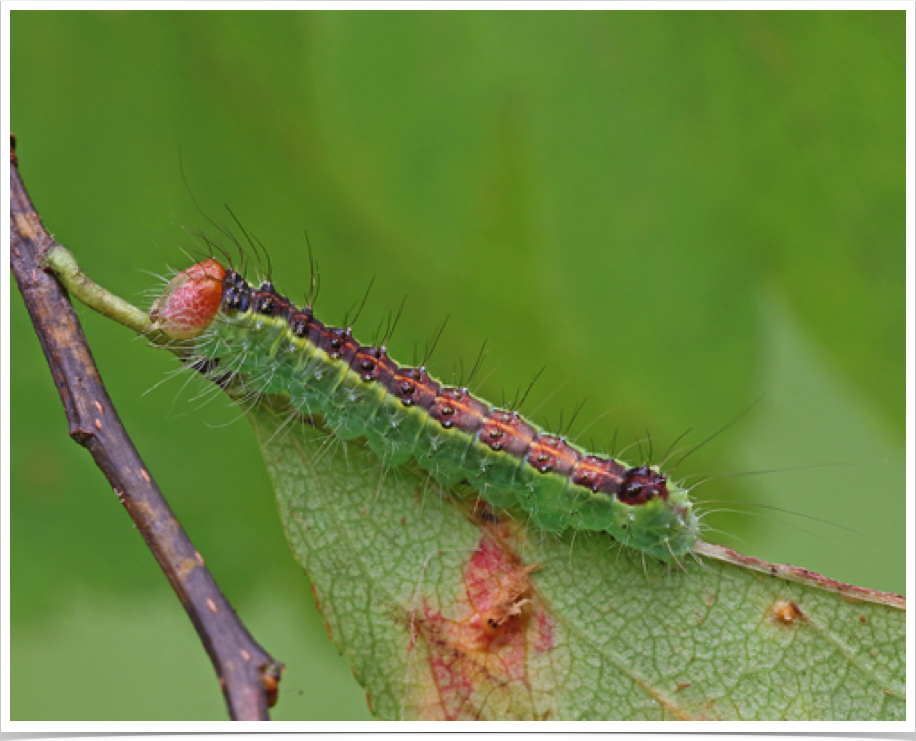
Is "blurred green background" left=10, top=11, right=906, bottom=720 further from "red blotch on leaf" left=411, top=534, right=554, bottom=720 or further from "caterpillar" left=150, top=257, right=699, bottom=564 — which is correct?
"red blotch on leaf" left=411, top=534, right=554, bottom=720

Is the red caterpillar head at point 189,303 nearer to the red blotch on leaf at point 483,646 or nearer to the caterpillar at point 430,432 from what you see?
the caterpillar at point 430,432

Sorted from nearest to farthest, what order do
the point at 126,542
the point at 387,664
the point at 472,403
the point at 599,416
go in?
the point at 387,664, the point at 472,403, the point at 126,542, the point at 599,416

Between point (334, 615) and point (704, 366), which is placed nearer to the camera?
point (334, 615)

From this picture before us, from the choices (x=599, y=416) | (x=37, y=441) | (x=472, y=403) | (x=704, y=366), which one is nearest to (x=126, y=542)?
(x=37, y=441)

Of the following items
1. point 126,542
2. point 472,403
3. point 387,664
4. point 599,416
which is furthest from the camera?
point 599,416

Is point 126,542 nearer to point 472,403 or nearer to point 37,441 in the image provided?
point 37,441

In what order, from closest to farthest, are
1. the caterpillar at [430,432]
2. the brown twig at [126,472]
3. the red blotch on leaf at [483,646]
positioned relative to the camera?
the brown twig at [126,472] → the red blotch on leaf at [483,646] → the caterpillar at [430,432]

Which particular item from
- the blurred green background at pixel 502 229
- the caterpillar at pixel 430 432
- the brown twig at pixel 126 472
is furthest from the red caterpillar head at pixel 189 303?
the blurred green background at pixel 502 229
